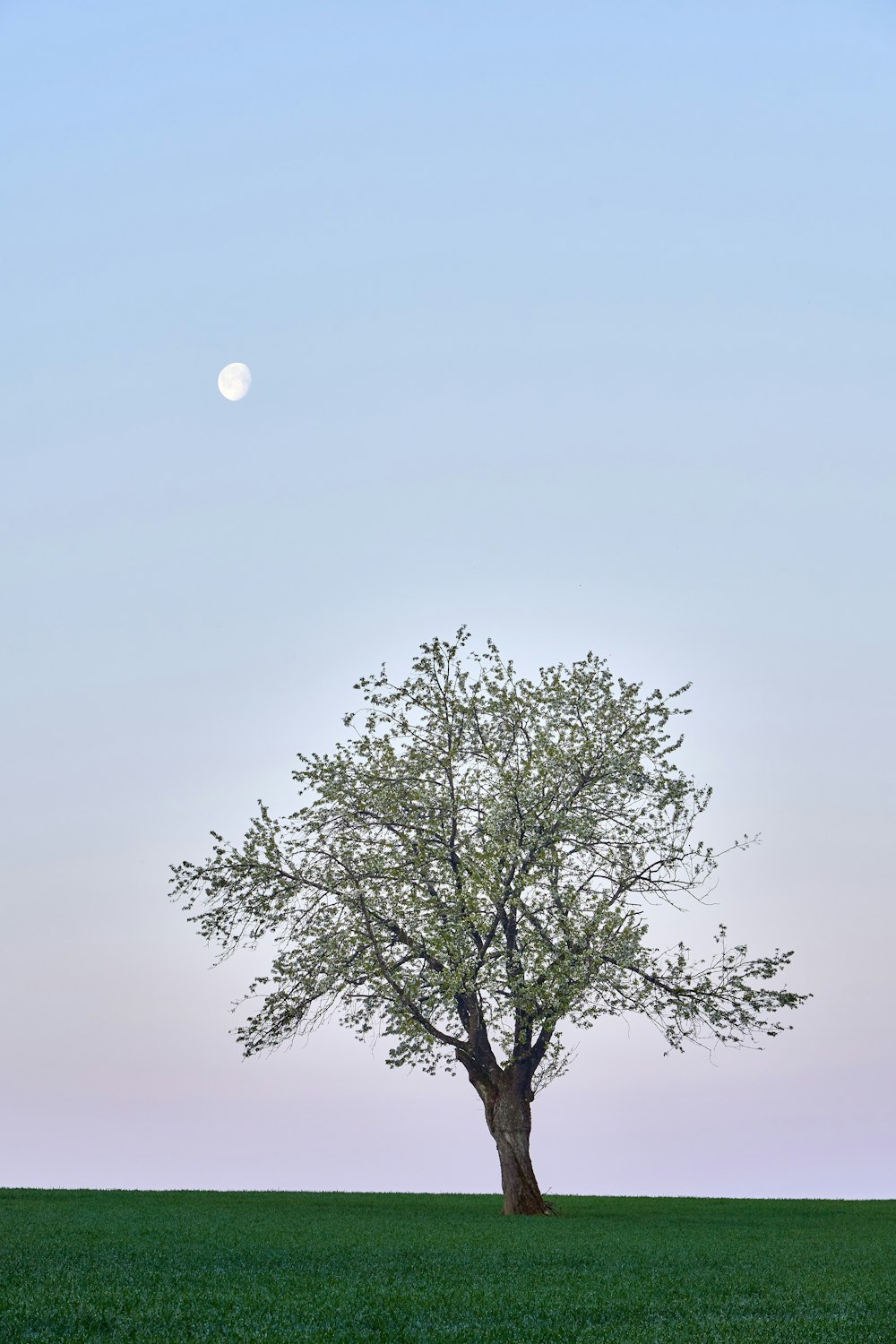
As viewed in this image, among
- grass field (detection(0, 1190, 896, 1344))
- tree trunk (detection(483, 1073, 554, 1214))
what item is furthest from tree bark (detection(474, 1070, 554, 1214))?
grass field (detection(0, 1190, 896, 1344))

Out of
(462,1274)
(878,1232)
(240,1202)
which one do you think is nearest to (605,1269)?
(462,1274)

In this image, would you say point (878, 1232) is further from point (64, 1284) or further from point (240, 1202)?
point (64, 1284)

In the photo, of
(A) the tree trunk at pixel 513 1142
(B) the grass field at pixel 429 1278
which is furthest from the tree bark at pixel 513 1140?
(B) the grass field at pixel 429 1278

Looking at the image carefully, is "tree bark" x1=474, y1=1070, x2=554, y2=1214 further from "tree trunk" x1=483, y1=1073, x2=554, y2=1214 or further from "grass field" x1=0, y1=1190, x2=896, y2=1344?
"grass field" x1=0, y1=1190, x2=896, y2=1344

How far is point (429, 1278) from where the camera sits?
66.1ft

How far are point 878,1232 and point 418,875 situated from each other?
16670mm

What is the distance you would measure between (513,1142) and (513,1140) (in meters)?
0.06

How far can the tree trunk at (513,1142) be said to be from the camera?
38688mm

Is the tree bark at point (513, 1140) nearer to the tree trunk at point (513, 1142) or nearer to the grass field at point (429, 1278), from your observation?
the tree trunk at point (513, 1142)

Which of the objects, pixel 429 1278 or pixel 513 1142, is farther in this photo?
pixel 513 1142

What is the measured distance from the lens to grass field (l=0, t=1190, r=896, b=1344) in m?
15.1

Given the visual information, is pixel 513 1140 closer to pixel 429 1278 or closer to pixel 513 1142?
pixel 513 1142

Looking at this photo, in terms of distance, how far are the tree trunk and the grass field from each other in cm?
215

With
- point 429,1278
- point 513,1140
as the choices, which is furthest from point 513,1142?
point 429,1278
